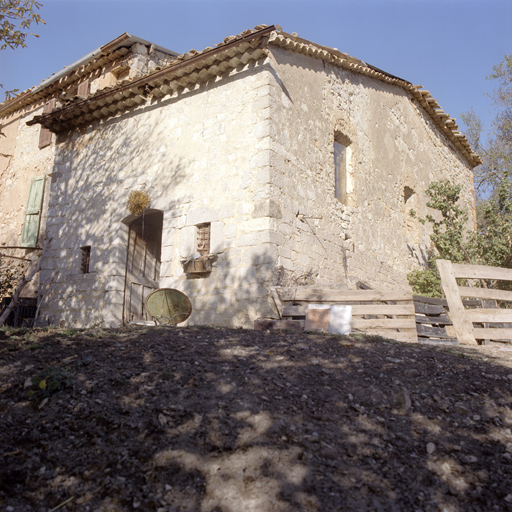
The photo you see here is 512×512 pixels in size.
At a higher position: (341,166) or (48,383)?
(341,166)

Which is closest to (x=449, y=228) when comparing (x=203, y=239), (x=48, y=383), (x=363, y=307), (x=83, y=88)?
(x=363, y=307)

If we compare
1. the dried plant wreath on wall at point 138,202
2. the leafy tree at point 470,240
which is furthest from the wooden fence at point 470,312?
the dried plant wreath on wall at point 138,202

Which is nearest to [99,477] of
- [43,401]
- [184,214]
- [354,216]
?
[43,401]

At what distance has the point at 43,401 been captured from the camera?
3.27 m

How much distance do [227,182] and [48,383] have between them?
5183mm

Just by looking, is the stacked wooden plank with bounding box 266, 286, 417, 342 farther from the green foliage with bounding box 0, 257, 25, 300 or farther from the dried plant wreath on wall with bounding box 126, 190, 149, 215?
the green foliage with bounding box 0, 257, 25, 300

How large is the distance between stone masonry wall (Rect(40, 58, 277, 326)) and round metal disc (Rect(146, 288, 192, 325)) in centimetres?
87

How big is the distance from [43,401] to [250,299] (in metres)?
4.32

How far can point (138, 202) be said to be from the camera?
9.03 metres

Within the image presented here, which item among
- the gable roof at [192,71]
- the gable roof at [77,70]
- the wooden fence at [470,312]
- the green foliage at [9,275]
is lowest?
the wooden fence at [470,312]

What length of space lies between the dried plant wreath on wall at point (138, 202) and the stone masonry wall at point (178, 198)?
0.17 m

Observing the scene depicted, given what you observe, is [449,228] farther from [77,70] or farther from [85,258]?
[77,70]

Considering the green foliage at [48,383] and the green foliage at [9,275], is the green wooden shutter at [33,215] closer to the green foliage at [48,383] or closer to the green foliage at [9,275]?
the green foliage at [9,275]

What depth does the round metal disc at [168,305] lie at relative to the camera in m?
6.79
